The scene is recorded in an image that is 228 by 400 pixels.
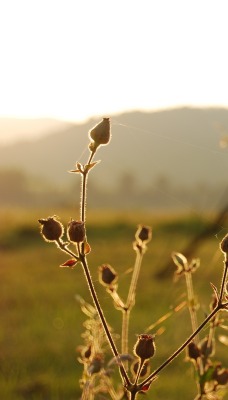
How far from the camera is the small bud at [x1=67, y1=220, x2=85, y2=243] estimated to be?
1.26 meters

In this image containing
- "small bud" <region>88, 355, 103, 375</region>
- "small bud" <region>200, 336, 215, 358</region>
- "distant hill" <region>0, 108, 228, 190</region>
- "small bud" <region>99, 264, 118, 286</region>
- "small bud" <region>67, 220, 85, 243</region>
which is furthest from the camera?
"distant hill" <region>0, 108, 228, 190</region>

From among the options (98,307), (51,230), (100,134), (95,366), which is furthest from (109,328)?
(100,134)

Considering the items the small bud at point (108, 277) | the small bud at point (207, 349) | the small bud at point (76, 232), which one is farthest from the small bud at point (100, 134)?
the small bud at point (207, 349)

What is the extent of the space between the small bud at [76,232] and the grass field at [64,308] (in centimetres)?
41

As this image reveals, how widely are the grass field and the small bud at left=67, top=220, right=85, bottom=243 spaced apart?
0.41 m

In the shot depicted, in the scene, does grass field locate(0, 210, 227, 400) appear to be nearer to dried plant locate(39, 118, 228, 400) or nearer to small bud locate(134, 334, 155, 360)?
dried plant locate(39, 118, 228, 400)

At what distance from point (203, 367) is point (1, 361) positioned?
3944mm

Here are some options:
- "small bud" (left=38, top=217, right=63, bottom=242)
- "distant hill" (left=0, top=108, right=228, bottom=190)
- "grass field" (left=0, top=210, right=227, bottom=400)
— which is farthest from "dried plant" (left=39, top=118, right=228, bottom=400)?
"distant hill" (left=0, top=108, right=228, bottom=190)

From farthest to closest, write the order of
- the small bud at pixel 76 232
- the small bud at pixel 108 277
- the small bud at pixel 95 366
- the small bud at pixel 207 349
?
1. the small bud at pixel 207 349
2. the small bud at pixel 108 277
3. the small bud at pixel 95 366
4. the small bud at pixel 76 232

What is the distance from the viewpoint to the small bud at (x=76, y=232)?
1258 millimetres

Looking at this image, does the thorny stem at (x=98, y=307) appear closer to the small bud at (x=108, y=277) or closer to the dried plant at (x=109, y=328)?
the dried plant at (x=109, y=328)

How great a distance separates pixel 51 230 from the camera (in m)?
1.31

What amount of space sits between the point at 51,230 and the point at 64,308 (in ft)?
20.2

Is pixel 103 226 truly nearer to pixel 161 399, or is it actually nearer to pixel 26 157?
pixel 161 399
